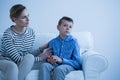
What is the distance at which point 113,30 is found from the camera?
8.70 feet

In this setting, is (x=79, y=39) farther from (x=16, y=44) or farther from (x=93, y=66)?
(x=16, y=44)

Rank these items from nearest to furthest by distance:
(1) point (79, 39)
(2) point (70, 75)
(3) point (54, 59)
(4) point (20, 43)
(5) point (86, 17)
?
(2) point (70, 75) → (3) point (54, 59) → (4) point (20, 43) → (1) point (79, 39) → (5) point (86, 17)

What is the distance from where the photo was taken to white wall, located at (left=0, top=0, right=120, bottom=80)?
2.65 metres

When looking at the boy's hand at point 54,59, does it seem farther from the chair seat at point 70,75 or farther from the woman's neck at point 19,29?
the woman's neck at point 19,29

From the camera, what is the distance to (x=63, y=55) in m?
2.00

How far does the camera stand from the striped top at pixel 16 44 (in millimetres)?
1927

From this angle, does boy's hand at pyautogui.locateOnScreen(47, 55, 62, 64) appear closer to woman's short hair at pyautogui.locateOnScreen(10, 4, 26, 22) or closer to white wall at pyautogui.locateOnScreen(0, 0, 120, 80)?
woman's short hair at pyautogui.locateOnScreen(10, 4, 26, 22)

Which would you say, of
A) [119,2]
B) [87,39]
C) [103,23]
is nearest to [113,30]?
[103,23]

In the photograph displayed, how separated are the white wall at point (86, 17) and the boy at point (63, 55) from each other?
0.66 meters

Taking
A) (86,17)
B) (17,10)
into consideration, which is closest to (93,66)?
(17,10)

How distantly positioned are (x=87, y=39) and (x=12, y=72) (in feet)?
2.97

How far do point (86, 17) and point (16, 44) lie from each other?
3.36ft

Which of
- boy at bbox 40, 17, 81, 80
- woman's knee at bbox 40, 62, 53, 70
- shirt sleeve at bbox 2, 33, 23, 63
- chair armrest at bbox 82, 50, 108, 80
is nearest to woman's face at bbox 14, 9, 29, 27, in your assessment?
shirt sleeve at bbox 2, 33, 23, 63

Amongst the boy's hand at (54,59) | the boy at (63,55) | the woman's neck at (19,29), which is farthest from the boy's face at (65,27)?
the woman's neck at (19,29)
